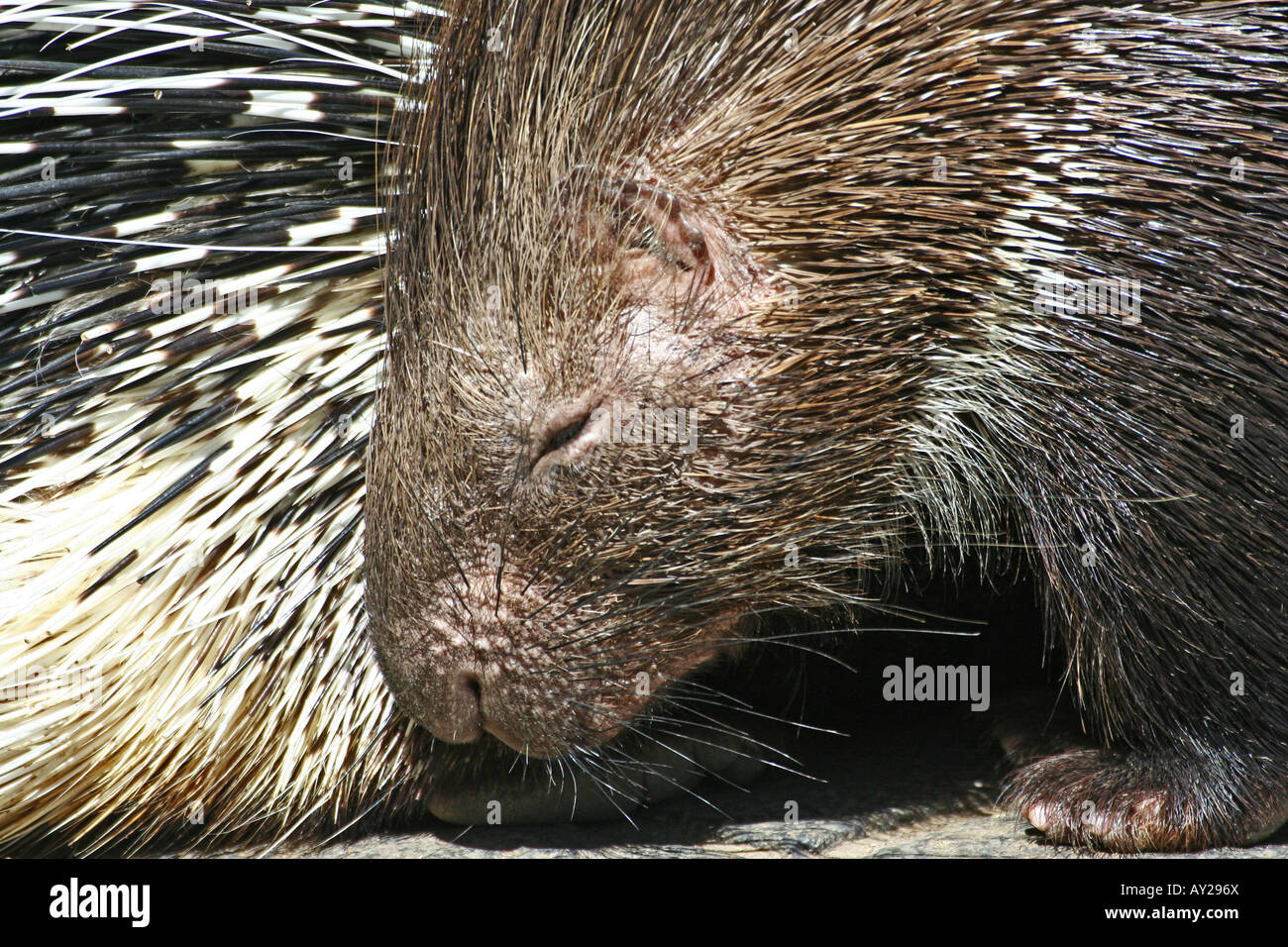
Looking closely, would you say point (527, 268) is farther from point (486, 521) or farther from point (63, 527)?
point (63, 527)

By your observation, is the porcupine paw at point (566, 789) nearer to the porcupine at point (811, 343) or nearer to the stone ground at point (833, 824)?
the stone ground at point (833, 824)

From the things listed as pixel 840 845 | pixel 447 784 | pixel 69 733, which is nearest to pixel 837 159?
pixel 840 845

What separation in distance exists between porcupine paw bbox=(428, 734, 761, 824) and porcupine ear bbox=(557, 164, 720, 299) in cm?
85

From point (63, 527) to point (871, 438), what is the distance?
139cm

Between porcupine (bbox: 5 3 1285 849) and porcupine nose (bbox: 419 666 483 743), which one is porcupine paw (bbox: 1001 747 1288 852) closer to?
porcupine (bbox: 5 3 1285 849)

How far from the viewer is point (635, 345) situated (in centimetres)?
200

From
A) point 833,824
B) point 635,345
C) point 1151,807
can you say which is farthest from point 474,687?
point 1151,807

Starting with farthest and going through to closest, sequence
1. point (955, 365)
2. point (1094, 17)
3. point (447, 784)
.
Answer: point (447, 784)
point (955, 365)
point (1094, 17)

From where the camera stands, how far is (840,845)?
7.07 ft

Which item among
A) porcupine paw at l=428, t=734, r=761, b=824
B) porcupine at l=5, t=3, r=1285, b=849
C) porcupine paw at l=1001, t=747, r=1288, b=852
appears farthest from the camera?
porcupine paw at l=428, t=734, r=761, b=824

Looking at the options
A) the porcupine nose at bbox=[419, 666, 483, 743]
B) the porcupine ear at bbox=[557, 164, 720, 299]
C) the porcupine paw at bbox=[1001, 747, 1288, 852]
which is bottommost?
the porcupine paw at bbox=[1001, 747, 1288, 852]

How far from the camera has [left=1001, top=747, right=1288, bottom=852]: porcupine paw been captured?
6.67 ft

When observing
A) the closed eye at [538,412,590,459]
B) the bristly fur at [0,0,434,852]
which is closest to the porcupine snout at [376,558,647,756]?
the closed eye at [538,412,590,459]

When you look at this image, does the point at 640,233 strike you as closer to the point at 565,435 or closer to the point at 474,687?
the point at 565,435
